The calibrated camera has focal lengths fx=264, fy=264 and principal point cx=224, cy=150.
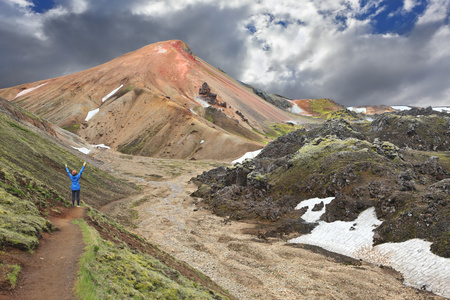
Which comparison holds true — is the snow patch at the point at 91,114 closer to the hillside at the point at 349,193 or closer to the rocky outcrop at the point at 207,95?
the rocky outcrop at the point at 207,95

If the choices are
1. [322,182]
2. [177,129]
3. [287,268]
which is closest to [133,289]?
[287,268]

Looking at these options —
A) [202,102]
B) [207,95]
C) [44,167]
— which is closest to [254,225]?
[44,167]

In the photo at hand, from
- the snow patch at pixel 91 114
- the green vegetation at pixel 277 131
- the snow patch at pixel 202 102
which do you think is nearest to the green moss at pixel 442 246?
the snow patch at pixel 91 114

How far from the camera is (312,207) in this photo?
30109 millimetres

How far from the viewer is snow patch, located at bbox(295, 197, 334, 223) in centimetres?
2819

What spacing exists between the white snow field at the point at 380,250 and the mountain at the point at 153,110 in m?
77.7

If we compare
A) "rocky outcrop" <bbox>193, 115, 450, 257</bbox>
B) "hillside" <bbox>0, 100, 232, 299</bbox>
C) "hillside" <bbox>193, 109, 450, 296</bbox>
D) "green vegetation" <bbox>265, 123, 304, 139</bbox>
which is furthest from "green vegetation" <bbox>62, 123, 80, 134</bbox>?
"hillside" <bbox>0, 100, 232, 299</bbox>

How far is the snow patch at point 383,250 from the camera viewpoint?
16.1m

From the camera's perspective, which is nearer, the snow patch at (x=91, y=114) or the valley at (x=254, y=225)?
the valley at (x=254, y=225)

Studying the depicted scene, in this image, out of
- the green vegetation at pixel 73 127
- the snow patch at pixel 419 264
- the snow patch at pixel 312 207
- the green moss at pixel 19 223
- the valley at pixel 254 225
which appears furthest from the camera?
the green vegetation at pixel 73 127

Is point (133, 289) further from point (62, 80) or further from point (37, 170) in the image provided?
point (62, 80)

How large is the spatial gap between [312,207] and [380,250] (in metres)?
10.0

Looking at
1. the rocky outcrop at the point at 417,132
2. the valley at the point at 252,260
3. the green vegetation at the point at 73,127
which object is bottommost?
the valley at the point at 252,260

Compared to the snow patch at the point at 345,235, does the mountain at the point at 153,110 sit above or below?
above
